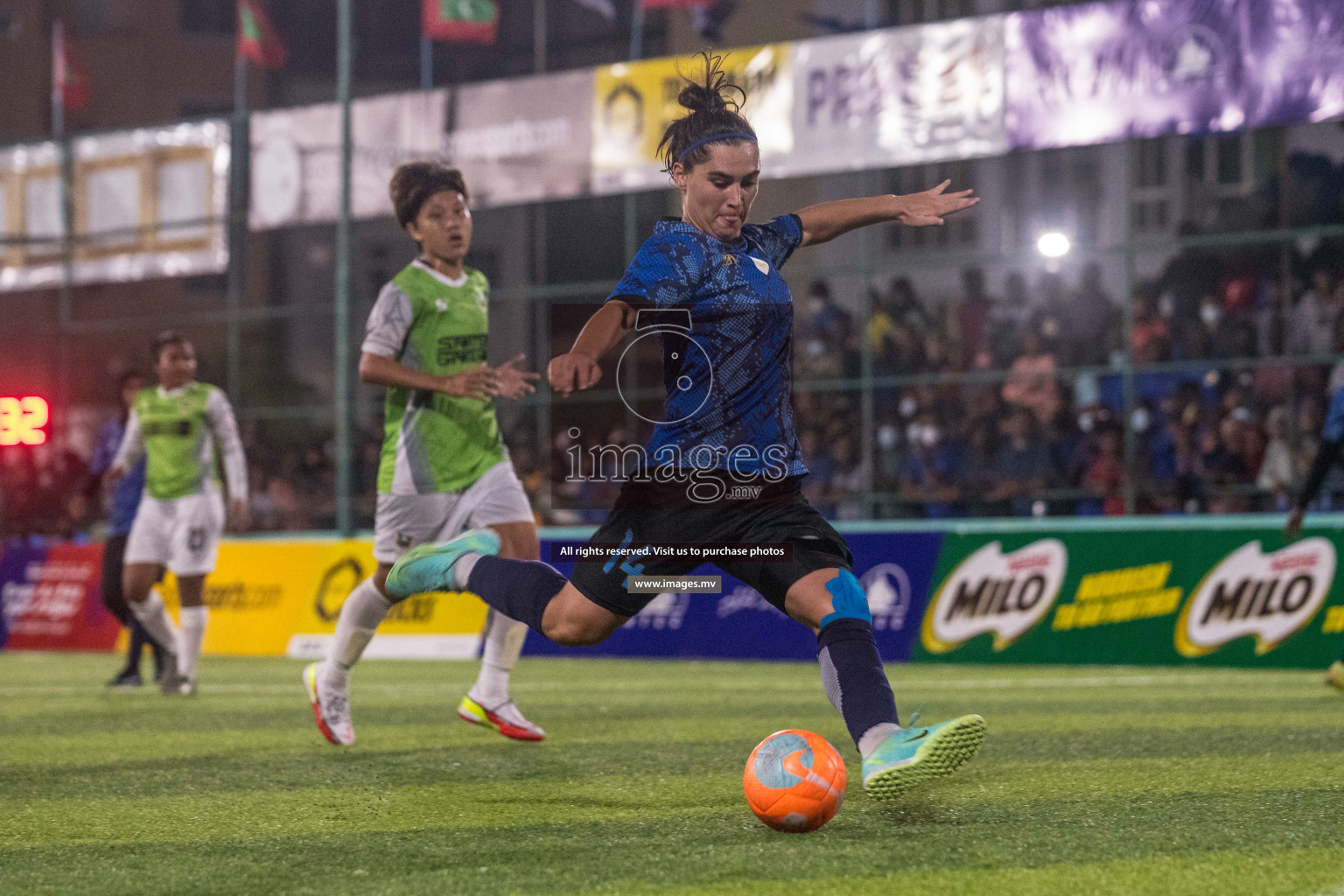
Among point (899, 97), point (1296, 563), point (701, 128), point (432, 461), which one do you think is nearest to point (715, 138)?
point (701, 128)

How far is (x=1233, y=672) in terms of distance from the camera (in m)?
10.9

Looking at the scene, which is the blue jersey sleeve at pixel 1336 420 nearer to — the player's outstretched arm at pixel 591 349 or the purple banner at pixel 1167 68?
the player's outstretched arm at pixel 591 349

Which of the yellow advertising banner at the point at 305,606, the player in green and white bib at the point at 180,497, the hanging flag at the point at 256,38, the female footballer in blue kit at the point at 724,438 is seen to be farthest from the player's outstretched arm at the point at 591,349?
the hanging flag at the point at 256,38

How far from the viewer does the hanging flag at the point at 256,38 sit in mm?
22453

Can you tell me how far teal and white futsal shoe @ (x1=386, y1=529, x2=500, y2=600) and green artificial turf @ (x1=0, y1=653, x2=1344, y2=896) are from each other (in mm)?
649

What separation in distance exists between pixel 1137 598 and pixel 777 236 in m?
7.79

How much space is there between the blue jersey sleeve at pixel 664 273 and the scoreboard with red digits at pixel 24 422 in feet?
39.2

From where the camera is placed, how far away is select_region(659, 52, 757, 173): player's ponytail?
4.63m

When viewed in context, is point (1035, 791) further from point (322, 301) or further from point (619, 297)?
point (322, 301)

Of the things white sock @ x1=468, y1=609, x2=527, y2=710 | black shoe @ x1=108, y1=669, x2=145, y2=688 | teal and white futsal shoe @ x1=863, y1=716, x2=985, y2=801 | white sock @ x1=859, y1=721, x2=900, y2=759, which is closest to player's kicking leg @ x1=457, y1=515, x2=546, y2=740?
white sock @ x1=468, y1=609, x2=527, y2=710

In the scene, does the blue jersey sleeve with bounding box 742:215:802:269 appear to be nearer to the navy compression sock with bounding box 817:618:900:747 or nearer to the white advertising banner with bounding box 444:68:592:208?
the navy compression sock with bounding box 817:618:900:747

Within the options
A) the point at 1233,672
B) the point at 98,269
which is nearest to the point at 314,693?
the point at 1233,672

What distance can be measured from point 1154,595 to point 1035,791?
706cm

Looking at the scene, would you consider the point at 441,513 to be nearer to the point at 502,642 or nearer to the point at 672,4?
the point at 502,642
